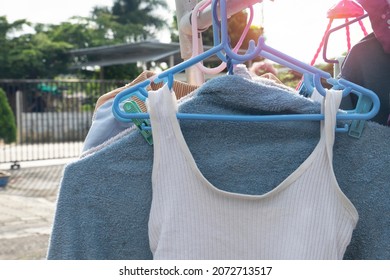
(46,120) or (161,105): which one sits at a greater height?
(46,120)

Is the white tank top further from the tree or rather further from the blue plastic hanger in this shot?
the tree

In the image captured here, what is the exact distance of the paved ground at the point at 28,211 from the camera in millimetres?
3871

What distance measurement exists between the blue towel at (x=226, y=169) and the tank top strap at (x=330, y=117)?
0.08 feet

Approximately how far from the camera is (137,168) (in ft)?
2.78

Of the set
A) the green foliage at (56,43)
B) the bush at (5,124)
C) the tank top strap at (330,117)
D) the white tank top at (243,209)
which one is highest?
the green foliage at (56,43)

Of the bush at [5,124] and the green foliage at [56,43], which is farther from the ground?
the green foliage at [56,43]

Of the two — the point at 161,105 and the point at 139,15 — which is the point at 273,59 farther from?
the point at 139,15

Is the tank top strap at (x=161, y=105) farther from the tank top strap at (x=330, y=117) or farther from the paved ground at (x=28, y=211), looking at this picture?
the paved ground at (x=28, y=211)

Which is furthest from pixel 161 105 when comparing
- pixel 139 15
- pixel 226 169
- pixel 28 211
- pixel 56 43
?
pixel 139 15

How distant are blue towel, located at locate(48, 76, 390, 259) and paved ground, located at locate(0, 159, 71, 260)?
9.51 ft

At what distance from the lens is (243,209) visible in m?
0.83

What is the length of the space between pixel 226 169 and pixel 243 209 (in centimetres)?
6

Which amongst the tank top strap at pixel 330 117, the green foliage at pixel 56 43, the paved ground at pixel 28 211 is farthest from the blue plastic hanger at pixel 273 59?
the green foliage at pixel 56 43
